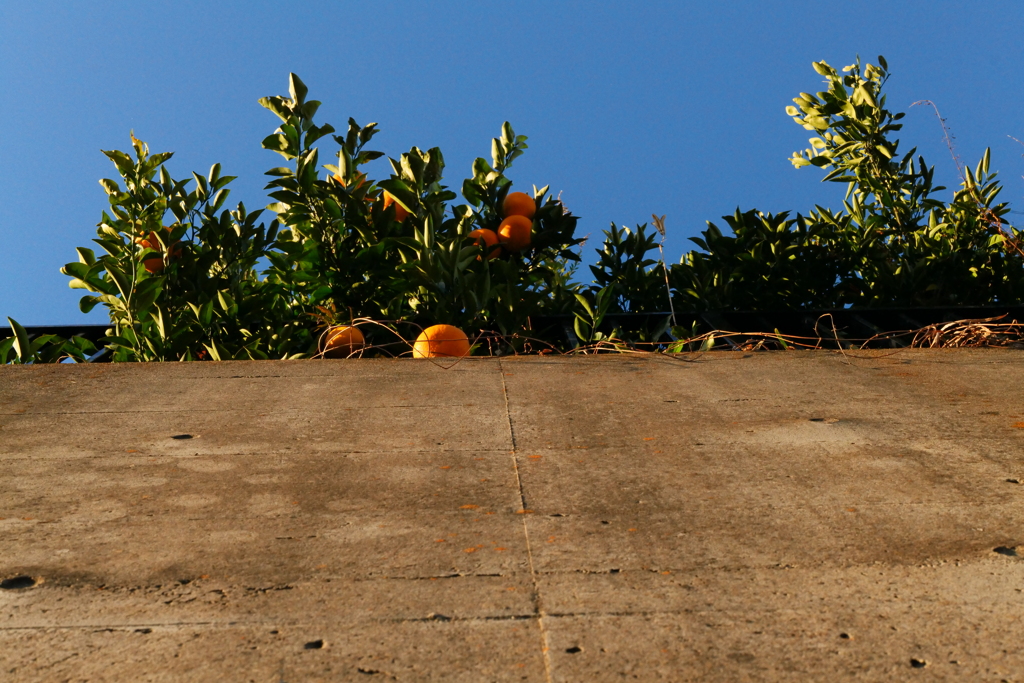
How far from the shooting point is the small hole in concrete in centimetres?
185

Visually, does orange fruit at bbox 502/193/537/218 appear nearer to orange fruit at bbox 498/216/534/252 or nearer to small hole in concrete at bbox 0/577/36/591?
orange fruit at bbox 498/216/534/252

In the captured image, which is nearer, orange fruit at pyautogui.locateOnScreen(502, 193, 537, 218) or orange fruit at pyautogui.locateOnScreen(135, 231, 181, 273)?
orange fruit at pyautogui.locateOnScreen(135, 231, 181, 273)

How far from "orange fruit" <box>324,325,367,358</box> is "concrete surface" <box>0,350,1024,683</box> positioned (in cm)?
111

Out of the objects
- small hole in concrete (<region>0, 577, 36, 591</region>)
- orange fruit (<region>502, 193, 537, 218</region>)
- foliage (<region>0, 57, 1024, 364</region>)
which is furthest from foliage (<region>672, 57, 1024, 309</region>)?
small hole in concrete (<region>0, 577, 36, 591</region>)

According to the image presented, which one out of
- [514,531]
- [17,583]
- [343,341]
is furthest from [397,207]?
[17,583]

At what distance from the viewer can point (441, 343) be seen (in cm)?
426

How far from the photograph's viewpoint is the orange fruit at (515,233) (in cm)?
539

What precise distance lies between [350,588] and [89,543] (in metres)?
0.71

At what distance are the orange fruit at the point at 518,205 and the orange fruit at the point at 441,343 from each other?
4.87 ft

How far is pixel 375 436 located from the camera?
2781mm

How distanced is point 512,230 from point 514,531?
352 cm

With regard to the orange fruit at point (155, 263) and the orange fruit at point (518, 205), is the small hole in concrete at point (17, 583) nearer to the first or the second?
the orange fruit at point (155, 263)

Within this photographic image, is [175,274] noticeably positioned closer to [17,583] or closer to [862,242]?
[17,583]

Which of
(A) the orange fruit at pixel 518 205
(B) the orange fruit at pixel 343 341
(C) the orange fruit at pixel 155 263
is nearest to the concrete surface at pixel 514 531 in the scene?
(B) the orange fruit at pixel 343 341
